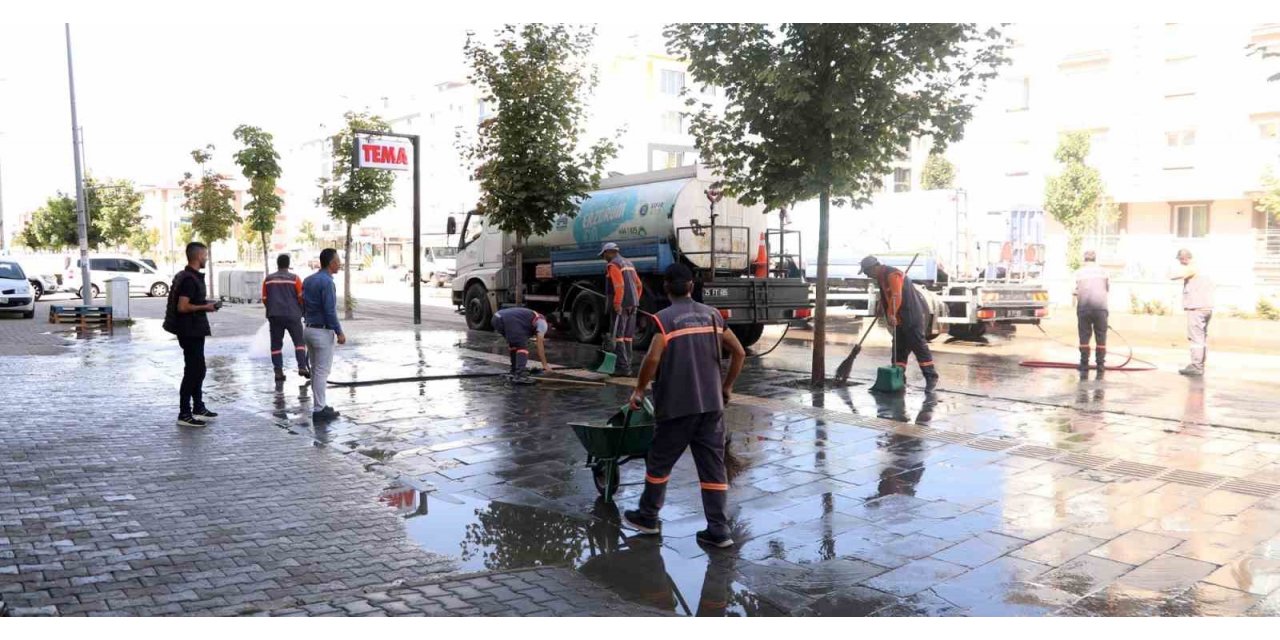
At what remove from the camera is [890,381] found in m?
10.9

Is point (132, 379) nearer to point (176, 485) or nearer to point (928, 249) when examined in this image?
point (176, 485)

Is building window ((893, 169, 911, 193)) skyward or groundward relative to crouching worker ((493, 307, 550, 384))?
skyward

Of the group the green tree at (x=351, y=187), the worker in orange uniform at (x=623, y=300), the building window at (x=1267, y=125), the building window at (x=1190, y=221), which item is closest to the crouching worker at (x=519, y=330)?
the worker in orange uniform at (x=623, y=300)

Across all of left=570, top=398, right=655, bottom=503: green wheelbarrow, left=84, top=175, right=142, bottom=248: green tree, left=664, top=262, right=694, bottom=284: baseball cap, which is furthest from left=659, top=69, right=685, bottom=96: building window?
left=664, top=262, right=694, bottom=284: baseball cap

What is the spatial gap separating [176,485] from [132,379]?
6.41m

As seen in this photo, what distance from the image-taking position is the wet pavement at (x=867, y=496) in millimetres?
4641

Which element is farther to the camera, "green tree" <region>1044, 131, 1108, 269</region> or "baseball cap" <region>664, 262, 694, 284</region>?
"green tree" <region>1044, 131, 1108, 269</region>

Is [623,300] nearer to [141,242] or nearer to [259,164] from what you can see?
[259,164]

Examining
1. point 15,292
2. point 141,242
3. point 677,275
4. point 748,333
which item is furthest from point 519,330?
point 141,242

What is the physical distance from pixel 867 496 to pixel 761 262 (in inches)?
407

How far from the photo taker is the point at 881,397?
10.6 m

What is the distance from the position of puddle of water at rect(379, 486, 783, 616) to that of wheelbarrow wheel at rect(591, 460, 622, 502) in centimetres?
9

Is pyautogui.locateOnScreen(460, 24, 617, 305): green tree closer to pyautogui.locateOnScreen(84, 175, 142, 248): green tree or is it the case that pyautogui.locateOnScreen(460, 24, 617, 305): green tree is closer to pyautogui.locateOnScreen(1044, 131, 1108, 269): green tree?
pyautogui.locateOnScreen(1044, 131, 1108, 269): green tree

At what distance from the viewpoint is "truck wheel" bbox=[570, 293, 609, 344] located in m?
16.9
